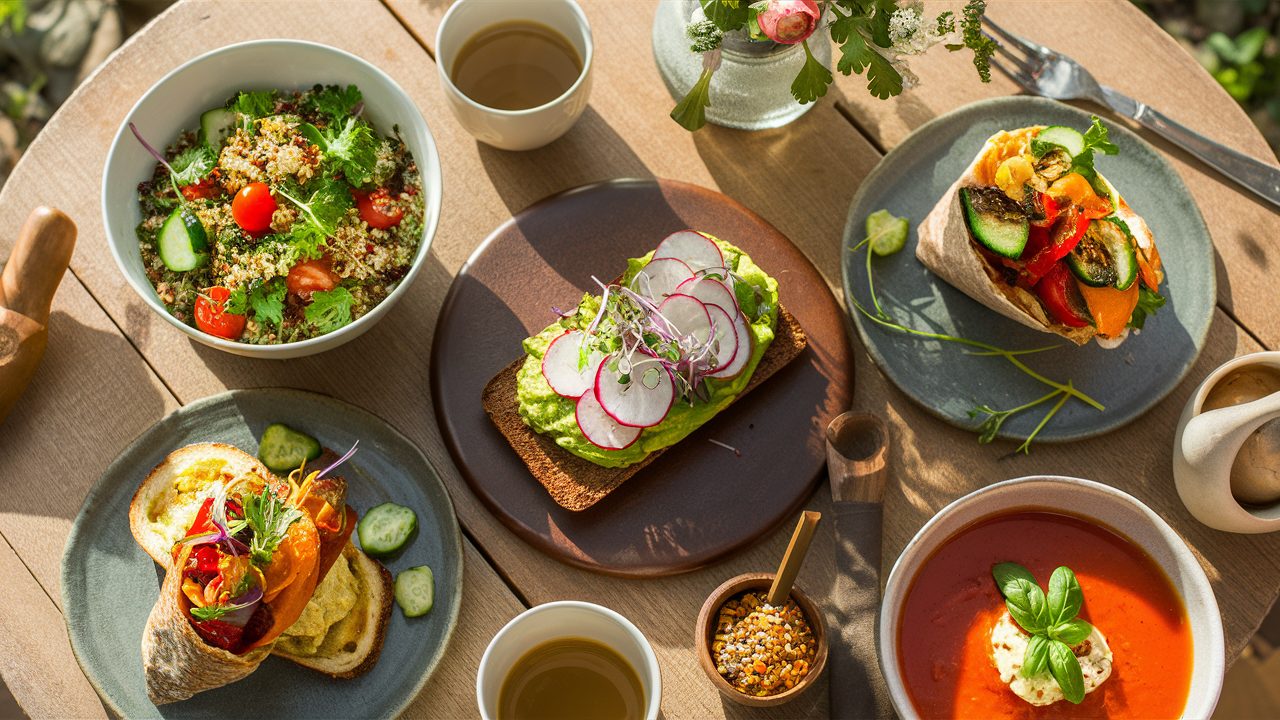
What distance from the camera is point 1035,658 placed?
6.07 ft

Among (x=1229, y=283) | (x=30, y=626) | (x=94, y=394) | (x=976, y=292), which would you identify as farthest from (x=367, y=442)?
(x=1229, y=283)

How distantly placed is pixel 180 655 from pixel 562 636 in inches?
33.2

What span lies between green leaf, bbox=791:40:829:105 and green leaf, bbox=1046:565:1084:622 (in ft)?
4.11

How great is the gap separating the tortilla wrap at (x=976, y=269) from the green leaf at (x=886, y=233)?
4.2 inches

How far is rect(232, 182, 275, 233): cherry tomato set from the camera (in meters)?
2.01

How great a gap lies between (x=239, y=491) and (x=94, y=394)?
2.18 feet

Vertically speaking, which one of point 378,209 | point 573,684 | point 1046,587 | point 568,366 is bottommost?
point 573,684

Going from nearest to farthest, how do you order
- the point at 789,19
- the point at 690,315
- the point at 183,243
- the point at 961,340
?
the point at 789,19 → the point at 183,243 → the point at 690,315 → the point at 961,340

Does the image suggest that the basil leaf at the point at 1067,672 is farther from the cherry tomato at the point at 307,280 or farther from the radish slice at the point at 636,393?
the cherry tomato at the point at 307,280

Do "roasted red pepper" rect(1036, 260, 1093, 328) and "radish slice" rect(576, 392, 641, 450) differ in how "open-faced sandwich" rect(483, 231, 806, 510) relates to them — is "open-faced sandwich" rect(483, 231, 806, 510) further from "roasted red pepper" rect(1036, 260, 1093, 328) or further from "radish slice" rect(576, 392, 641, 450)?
"roasted red pepper" rect(1036, 260, 1093, 328)

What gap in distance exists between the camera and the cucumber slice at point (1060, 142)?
2105mm

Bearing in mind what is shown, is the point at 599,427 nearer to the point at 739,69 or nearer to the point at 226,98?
the point at 739,69

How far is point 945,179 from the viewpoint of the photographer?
2352 millimetres

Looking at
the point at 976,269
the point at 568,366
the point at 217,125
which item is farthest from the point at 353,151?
the point at 976,269
